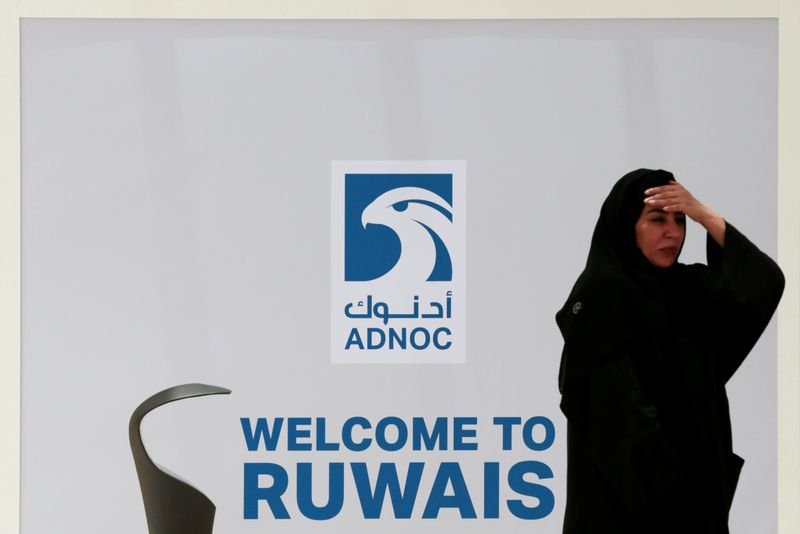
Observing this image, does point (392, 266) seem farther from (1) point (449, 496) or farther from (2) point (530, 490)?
(2) point (530, 490)

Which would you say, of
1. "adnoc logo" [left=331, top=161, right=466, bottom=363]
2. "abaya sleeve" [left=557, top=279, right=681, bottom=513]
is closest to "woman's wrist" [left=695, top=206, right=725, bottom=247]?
"abaya sleeve" [left=557, top=279, right=681, bottom=513]

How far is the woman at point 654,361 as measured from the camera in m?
2.73

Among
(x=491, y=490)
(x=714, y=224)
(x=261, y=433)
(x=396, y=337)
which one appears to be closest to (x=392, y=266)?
(x=396, y=337)

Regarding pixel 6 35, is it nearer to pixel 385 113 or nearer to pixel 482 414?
pixel 385 113

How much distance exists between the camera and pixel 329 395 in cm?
411

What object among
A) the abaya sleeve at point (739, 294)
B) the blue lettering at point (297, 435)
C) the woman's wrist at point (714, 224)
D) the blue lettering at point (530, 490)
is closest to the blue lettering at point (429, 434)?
the blue lettering at point (530, 490)

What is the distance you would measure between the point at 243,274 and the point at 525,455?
1.31 m

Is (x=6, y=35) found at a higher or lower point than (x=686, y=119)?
higher

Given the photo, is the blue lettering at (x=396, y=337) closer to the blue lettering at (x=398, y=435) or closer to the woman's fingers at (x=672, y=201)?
the blue lettering at (x=398, y=435)

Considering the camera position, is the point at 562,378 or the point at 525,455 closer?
the point at 562,378

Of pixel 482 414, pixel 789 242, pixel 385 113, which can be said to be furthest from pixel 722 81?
pixel 482 414

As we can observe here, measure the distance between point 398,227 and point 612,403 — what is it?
1580mm

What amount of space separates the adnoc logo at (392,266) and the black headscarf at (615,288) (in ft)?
4.01

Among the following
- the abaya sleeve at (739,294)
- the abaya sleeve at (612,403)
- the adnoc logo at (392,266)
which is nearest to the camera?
the abaya sleeve at (612,403)
